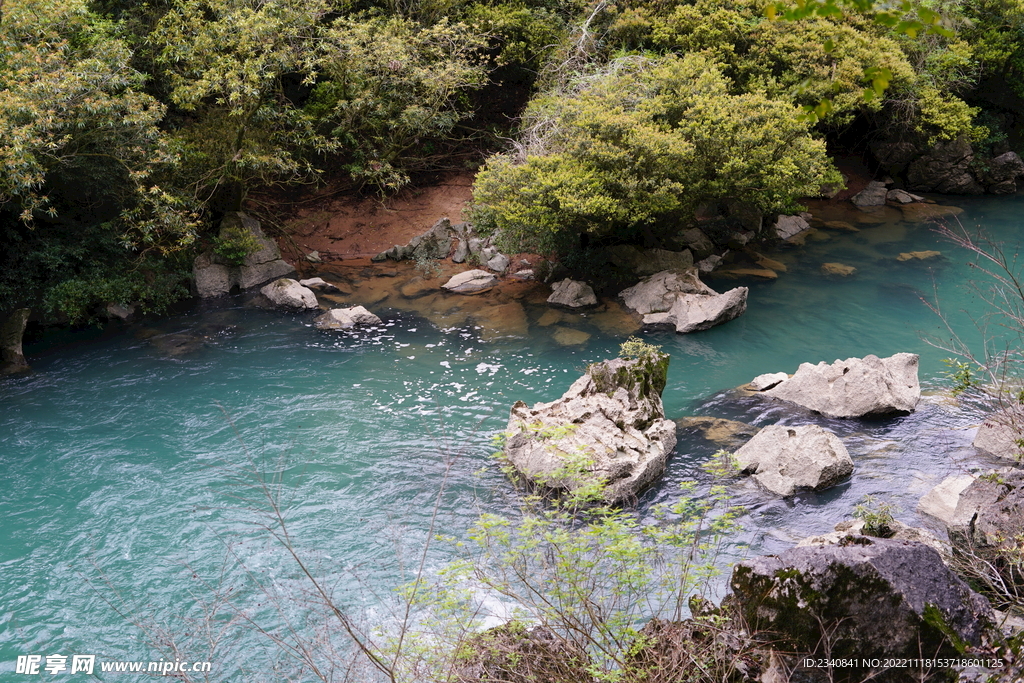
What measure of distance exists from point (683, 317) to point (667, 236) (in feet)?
11.5

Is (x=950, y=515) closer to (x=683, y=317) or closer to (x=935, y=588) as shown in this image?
(x=935, y=588)

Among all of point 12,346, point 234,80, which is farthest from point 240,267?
point 12,346

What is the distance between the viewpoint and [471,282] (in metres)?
17.5

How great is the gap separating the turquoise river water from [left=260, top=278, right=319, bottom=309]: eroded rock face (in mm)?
439

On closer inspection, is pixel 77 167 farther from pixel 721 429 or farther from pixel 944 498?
pixel 944 498

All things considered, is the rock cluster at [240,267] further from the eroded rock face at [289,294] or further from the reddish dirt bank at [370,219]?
the reddish dirt bank at [370,219]

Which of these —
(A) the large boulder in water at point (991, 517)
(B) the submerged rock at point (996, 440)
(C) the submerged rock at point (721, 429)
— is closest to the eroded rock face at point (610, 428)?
(C) the submerged rock at point (721, 429)

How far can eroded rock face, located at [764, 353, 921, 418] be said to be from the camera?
→ 35.6 ft

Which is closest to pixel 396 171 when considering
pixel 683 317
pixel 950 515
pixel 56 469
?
pixel 683 317

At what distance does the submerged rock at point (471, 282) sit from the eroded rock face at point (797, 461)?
9211mm

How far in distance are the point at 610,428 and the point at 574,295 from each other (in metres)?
6.60

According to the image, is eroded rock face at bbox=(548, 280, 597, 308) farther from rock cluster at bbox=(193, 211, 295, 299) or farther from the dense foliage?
rock cluster at bbox=(193, 211, 295, 299)

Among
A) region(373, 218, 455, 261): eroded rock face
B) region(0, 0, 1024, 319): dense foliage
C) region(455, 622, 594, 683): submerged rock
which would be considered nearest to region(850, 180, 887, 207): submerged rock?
region(0, 0, 1024, 319): dense foliage

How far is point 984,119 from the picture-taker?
2275cm
